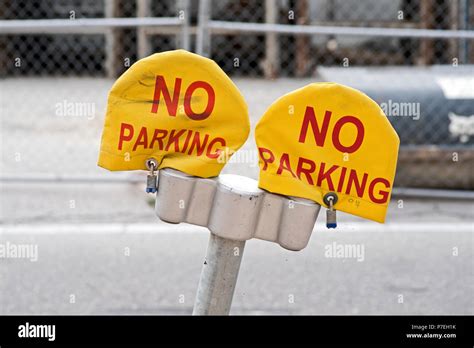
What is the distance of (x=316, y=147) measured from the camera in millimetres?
1757

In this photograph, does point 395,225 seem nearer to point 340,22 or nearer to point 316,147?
point 316,147

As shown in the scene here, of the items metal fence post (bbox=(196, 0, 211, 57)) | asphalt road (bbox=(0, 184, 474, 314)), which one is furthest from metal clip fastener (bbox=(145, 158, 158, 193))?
metal fence post (bbox=(196, 0, 211, 57))

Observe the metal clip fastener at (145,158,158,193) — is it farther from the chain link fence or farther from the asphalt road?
the chain link fence

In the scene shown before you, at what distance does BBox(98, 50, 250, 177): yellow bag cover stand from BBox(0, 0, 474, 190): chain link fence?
5075 mm

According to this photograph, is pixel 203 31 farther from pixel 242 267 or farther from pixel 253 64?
pixel 253 64

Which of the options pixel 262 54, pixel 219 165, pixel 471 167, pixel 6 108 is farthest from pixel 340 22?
pixel 219 165

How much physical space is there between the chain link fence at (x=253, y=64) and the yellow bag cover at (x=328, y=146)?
5099 mm

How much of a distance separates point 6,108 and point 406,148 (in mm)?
6255

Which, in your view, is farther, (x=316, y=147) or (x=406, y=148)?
(x=406, y=148)

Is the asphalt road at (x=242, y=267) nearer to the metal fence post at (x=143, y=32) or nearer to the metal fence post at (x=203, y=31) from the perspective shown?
the metal fence post at (x=203, y=31)

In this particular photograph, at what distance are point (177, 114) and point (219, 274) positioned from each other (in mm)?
335

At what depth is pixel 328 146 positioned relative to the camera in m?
1.75

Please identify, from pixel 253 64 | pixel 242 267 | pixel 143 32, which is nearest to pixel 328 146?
pixel 242 267

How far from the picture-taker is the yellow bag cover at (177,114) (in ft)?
5.77
